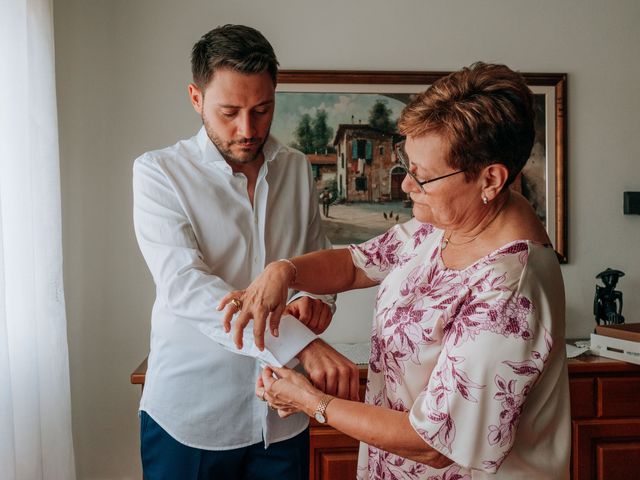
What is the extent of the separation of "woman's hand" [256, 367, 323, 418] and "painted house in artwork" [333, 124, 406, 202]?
6.10 feet

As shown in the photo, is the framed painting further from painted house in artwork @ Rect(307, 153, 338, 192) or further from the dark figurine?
the dark figurine

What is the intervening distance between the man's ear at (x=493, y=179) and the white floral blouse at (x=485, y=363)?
11 cm

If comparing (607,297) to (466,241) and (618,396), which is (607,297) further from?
(466,241)

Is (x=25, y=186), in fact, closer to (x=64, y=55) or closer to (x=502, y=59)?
(x=64, y=55)

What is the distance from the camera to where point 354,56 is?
312 centimetres

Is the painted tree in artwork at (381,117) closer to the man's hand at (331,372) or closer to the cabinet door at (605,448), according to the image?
the cabinet door at (605,448)

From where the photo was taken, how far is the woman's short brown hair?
1.14 metres

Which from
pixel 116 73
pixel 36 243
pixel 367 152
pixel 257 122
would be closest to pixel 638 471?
pixel 367 152

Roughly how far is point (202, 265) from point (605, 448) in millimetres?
2197

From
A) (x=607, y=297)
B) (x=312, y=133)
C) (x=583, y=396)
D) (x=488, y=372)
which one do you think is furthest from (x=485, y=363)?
(x=607, y=297)

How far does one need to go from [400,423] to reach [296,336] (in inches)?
12.2

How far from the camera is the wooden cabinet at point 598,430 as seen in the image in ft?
8.89

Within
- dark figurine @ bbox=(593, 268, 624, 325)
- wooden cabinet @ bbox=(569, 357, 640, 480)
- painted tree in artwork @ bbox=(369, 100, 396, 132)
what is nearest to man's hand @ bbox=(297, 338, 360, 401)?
wooden cabinet @ bbox=(569, 357, 640, 480)

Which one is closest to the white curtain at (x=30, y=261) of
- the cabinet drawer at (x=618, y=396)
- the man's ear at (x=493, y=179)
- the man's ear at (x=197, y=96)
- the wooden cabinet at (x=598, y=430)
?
the wooden cabinet at (x=598, y=430)
